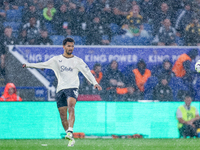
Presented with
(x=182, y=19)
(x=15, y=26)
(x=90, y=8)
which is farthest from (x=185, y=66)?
(x=15, y=26)

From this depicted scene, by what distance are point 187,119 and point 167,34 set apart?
13.9ft

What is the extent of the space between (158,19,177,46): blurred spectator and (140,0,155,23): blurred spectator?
921mm

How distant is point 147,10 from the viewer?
15836 millimetres

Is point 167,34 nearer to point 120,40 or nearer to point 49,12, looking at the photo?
point 120,40

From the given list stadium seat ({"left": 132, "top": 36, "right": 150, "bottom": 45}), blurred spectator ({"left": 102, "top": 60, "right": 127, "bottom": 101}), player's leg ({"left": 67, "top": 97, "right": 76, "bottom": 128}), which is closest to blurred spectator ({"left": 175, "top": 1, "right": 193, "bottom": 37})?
stadium seat ({"left": 132, "top": 36, "right": 150, "bottom": 45})

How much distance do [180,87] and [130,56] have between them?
1.67 metres

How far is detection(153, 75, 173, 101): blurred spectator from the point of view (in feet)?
39.8

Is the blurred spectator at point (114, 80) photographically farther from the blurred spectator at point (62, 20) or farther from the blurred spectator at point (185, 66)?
the blurred spectator at point (62, 20)

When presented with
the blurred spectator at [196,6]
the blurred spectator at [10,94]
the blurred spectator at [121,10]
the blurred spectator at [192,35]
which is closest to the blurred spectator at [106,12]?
the blurred spectator at [121,10]

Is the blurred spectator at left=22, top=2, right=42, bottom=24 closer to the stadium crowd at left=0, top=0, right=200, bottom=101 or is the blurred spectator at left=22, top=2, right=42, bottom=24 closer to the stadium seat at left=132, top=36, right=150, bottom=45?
the stadium crowd at left=0, top=0, right=200, bottom=101

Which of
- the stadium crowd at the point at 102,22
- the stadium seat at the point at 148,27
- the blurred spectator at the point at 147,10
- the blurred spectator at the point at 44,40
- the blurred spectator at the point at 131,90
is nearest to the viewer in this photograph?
the blurred spectator at the point at 131,90

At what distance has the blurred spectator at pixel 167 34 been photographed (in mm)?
14352

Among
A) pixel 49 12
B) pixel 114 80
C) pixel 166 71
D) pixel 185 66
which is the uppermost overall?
pixel 49 12

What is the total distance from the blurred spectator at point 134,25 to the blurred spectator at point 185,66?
2122mm
